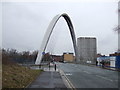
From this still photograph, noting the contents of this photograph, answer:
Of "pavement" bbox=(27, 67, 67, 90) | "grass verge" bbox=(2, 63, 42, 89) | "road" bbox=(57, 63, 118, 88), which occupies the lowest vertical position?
"road" bbox=(57, 63, 118, 88)

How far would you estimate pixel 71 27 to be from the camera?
70.0 meters

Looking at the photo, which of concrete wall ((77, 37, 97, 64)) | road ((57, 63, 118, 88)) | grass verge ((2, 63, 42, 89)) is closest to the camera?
grass verge ((2, 63, 42, 89))

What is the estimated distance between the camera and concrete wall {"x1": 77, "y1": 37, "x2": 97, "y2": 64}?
11462cm

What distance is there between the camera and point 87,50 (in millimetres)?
121625

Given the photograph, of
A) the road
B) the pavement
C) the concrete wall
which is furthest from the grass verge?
the concrete wall

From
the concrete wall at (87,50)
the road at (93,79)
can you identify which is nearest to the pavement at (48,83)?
the road at (93,79)

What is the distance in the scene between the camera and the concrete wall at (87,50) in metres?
115

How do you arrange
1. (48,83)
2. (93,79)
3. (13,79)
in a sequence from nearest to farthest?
(13,79)
(48,83)
(93,79)

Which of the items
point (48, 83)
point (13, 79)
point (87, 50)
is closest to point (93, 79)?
point (48, 83)

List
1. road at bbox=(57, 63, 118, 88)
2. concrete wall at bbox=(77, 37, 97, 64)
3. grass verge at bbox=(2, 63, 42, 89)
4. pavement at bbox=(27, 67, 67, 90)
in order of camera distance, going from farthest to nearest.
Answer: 1. concrete wall at bbox=(77, 37, 97, 64)
2. road at bbox=(57, 63, 118, 88)
3. pavement at bbox=(27, 67, 67, 90)
4. grass verge at bbox=(2, 63, 42, 89)

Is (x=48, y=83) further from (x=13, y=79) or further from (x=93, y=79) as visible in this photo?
(x=93, y=79)

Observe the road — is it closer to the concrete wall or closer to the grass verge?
the grass verge

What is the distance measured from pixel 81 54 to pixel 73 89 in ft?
367

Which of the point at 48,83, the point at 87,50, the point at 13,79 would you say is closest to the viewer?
the point at 13,79
